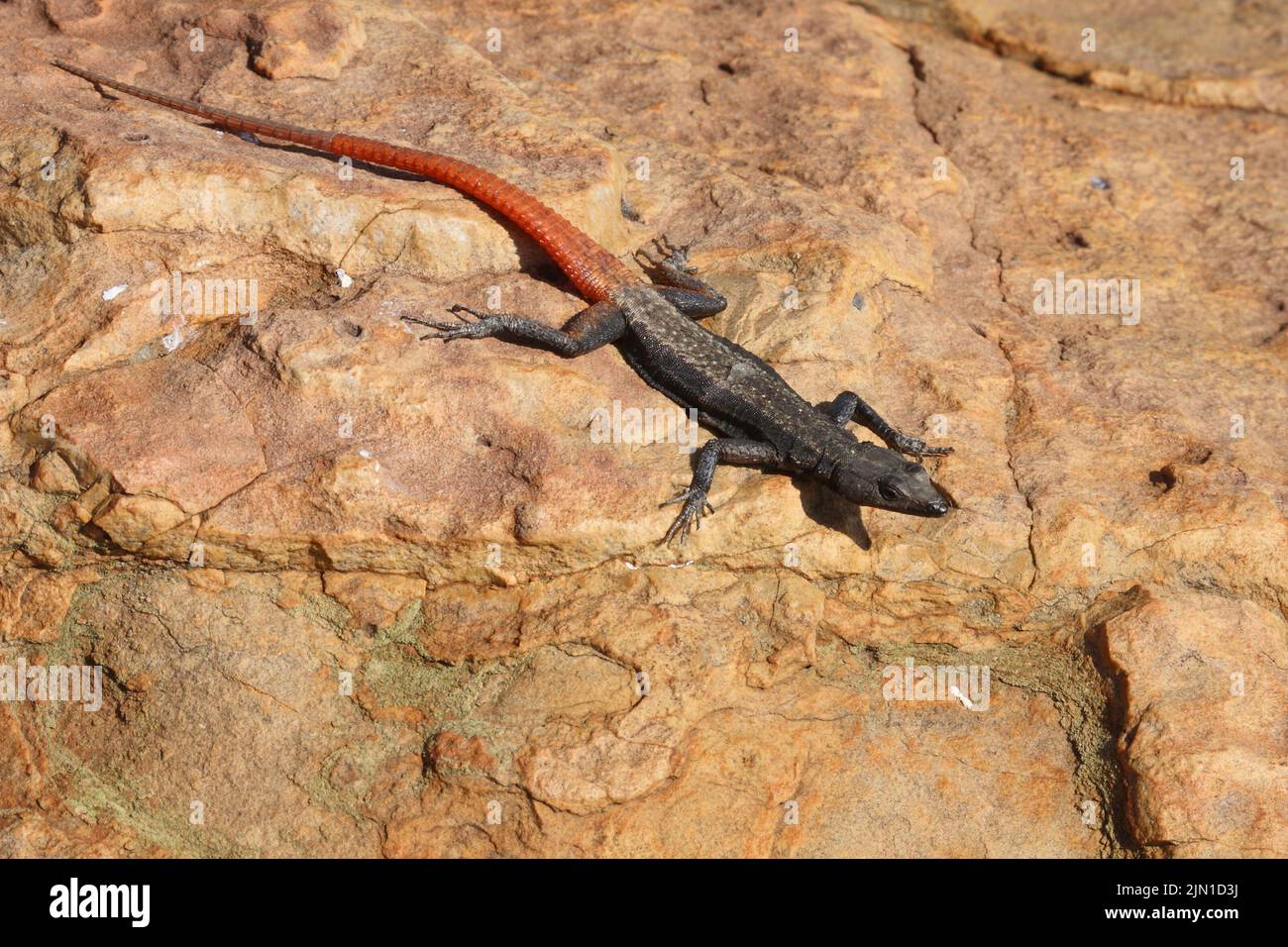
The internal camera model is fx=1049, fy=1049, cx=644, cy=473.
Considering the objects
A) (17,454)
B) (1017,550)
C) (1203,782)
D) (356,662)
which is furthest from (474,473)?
(1203,782)

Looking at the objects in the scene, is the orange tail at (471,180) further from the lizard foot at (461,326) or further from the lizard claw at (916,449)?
the lizard claw at (916,449)

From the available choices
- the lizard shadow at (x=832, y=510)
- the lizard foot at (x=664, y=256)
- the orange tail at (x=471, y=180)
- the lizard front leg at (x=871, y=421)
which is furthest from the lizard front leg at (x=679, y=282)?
the lizard shadow at (x=832, y=510)

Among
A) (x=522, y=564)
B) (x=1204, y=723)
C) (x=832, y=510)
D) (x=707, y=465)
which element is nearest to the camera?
(x=1204, y=723)

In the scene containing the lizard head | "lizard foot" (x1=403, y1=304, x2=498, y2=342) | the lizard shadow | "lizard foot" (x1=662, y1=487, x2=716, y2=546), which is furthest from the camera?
"lizard foot" (x1=403, y1=304, x2=498, y2=342)

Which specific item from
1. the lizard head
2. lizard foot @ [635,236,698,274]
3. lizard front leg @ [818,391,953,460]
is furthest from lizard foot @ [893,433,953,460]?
lizard foot @ [635,236,698,274]

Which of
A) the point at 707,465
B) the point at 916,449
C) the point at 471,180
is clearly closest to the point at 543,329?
the point at 471,180

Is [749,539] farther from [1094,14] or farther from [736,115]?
[1094,14]

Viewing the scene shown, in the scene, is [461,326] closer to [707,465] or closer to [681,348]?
[681,348]

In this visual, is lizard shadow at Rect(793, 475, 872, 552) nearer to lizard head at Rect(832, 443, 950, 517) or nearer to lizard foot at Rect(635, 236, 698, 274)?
lizard head at Rect(832, 443, 950, 517)
